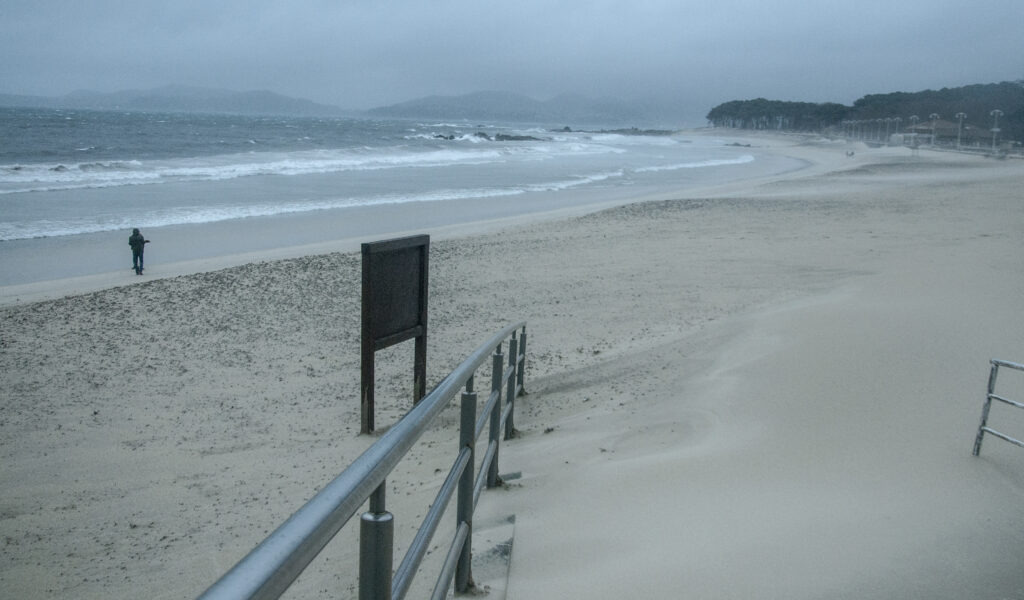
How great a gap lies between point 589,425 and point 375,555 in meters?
4.83

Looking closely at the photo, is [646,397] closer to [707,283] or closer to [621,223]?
[707,283]

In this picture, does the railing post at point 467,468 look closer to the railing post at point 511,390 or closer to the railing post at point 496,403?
the railing post at point 496,403

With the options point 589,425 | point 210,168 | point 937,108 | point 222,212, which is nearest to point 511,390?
point 589,425

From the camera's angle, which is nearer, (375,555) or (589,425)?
(375,555)

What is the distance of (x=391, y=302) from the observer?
7.07 meters

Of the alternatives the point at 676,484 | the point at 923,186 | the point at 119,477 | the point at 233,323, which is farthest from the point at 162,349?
the point at 923,186

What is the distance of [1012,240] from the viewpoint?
15.5 meters

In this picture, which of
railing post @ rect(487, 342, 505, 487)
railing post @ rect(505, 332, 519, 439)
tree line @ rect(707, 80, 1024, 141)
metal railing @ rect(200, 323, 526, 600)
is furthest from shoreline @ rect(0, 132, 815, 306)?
tree line @ rect(707, 80, 1024, 141)

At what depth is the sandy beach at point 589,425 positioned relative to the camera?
148 inches

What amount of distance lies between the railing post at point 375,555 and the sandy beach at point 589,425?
6.26 feet

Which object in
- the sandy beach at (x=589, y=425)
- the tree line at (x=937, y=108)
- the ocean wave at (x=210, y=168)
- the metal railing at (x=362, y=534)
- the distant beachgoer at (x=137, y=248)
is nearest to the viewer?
the metal railing at (x=362, y=534)

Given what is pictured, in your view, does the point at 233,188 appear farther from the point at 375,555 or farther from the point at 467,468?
the point at 375,555

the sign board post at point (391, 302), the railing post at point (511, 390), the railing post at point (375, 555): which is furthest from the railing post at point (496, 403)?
the sign board post at point (391, 302)

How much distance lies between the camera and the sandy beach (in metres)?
3.77
